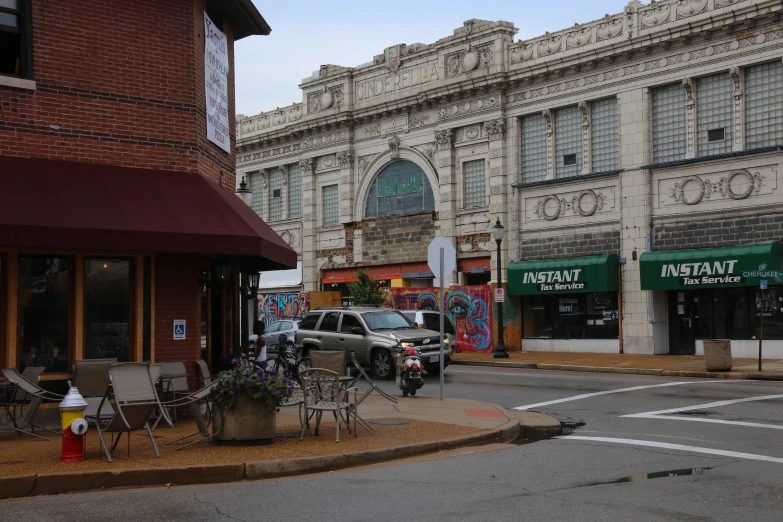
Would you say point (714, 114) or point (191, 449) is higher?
point (714, 114)

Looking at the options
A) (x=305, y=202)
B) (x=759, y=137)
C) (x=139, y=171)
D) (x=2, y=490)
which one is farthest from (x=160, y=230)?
(x=305, y=202)

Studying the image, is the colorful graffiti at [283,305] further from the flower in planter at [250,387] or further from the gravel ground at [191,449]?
the flower in planter at [250,387]

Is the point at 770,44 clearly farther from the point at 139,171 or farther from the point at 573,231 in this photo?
the point at 139,171

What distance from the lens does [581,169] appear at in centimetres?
3319

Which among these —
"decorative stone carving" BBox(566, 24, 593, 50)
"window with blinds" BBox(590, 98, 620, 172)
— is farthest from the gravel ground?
"decorative stone carving" BBox(566, 24, 593, 50)

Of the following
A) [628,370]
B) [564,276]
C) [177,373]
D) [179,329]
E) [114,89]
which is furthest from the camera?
[564,276]

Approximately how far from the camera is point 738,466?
10.1 metres

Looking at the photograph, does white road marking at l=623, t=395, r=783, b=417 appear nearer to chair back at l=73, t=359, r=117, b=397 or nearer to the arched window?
chair back at l=73, t=359, r=117, b=397

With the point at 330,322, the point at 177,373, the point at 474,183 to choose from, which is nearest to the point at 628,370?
the point at 330,322

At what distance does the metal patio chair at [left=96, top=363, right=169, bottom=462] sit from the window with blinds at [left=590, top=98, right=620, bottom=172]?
2414 centimetres

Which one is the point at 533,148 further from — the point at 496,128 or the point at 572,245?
→ the point at 572,245

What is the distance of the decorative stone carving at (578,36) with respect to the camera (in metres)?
32.7

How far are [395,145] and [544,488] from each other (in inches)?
1241

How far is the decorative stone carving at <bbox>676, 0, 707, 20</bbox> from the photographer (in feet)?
96.4
